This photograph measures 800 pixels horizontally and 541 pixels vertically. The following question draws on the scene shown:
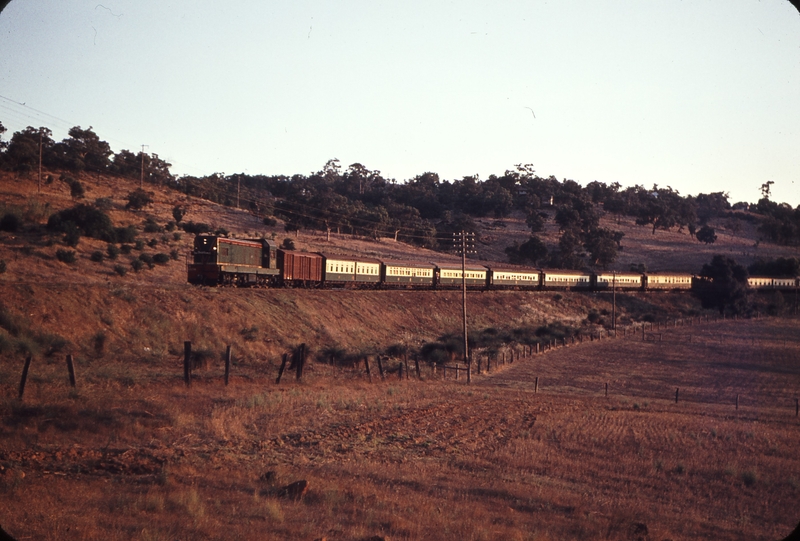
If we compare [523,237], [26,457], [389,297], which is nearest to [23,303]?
[26,457]

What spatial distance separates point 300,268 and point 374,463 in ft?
120

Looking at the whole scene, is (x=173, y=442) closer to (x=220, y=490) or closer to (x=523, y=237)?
(x=220, y=490)

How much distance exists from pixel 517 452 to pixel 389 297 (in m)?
41.5

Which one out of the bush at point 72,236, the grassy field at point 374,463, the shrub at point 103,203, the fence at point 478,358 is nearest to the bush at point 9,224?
the bush at point 72,236

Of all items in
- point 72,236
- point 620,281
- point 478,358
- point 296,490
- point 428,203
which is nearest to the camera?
point 296,490

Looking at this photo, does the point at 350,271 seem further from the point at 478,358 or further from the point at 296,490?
the point at 296,490

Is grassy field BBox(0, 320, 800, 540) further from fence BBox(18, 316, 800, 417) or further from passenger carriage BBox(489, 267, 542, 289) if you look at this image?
passenger carriage BBox(489, 267, 542, 289)

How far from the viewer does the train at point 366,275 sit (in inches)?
1710

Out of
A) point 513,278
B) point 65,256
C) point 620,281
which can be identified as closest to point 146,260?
point 65,256

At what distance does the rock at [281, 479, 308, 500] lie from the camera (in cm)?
1227

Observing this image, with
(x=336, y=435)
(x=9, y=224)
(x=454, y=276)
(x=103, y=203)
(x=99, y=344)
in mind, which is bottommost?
(x=336, y=435)

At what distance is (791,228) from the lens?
99.1 meters

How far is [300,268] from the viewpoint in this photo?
51.6 meters

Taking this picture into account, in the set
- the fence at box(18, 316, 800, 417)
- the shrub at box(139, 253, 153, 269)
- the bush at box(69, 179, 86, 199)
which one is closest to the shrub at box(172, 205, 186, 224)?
the bush at box(69, 179, 86, 199)
